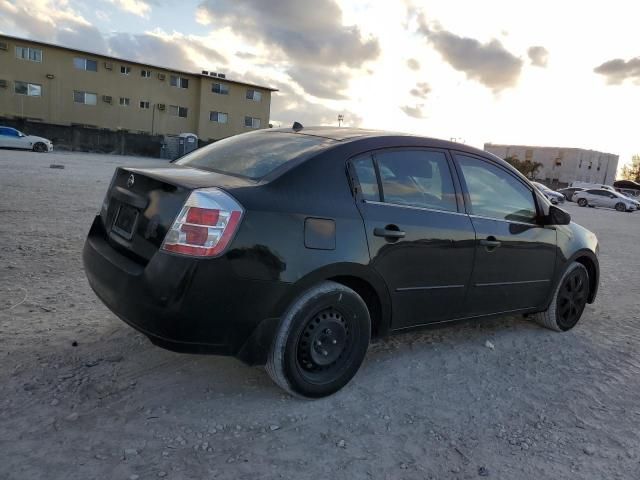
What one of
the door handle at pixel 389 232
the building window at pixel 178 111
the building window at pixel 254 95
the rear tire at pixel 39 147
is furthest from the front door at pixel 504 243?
the building window at pixel 254 95

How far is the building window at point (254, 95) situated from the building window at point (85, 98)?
49.0ft

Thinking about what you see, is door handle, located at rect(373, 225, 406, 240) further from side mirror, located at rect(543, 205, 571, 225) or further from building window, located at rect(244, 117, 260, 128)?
building window, located at rect(244, 117, 260, 128)

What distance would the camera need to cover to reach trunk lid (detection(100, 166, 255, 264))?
9.37 feet

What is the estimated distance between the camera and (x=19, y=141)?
3172cm

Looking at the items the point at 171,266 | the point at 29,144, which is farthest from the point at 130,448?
the point at 29,144

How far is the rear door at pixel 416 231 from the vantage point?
332 centimetres

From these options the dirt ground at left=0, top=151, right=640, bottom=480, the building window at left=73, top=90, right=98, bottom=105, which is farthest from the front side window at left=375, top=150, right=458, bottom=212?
the building window at left=73, top=90, right=98, bottom=105

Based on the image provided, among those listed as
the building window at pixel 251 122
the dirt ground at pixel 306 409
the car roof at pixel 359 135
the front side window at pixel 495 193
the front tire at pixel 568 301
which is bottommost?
the dirt ground at pixel 306 409

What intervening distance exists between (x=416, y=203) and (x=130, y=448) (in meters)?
2.29

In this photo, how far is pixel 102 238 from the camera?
3.41 meters

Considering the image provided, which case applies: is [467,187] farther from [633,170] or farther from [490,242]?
[633,170]

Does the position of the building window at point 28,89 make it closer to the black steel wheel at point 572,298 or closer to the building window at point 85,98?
the building window at point 85,98

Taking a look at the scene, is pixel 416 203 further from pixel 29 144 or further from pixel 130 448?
pixel 29 144

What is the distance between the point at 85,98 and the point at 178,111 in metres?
8.66
